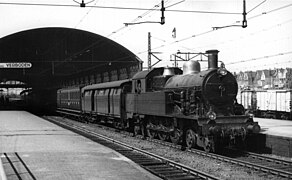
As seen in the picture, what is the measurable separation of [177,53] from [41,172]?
63.7 feet

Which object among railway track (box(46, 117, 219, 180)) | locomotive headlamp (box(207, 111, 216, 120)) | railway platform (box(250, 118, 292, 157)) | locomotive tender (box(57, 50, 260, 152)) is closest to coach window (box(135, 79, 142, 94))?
locomotive tender (box(57, 50, 260, 152))

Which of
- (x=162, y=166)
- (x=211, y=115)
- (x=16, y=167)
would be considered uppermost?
(x=211, y=115)

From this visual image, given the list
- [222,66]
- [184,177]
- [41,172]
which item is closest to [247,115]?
[222,66]

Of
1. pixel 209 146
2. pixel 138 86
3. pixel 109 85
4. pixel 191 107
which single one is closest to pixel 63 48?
pixel 109 85

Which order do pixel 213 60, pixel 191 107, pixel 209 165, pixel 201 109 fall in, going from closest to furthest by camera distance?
pixel 209 165 < pixel 201 109 < pixel 191 107 < pixel 213 60

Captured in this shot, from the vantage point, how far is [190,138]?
13883mm

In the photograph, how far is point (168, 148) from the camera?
14.5 metres

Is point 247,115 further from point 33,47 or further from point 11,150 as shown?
point 33,47

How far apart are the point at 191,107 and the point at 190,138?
118 cm

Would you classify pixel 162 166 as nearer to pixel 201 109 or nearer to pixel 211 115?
pixel 211 115

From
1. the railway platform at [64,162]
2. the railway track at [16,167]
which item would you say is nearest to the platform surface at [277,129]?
the railway platform at [64,162]

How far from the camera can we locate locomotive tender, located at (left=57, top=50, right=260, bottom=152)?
1299 centimetres

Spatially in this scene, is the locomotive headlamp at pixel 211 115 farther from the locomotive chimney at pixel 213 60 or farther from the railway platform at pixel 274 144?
the railway platform at pixel 274 144

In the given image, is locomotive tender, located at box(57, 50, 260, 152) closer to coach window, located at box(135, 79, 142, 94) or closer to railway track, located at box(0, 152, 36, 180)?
coach window, located at box(135, 79, 142, 94)
